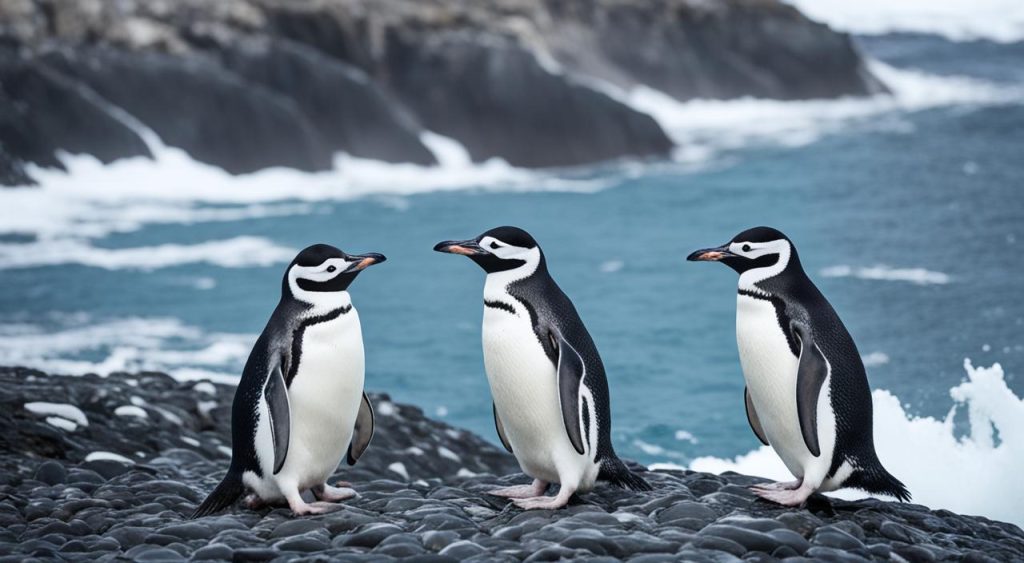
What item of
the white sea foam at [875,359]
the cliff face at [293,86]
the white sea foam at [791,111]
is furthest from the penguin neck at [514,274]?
the white sea foam at [791,111]

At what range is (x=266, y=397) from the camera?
5480 mm

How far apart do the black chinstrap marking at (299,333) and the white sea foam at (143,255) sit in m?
12.9

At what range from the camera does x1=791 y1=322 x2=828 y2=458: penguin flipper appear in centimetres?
536

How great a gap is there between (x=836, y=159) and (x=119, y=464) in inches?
822

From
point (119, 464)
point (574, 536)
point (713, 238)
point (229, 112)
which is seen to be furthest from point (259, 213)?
point (574, 536)

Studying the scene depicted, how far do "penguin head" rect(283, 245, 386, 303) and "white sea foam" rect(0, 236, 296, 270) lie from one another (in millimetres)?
12829

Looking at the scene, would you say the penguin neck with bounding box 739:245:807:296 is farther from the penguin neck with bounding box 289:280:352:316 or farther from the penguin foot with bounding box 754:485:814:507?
the penguin neck with bounding box 289:280:352:316

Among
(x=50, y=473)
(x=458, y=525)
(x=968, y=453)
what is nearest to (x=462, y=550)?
(x=458, y=525)

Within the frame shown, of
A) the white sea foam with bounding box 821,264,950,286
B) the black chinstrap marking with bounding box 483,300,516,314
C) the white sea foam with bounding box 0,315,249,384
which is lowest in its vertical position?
the white sea foam with bounding box 0,315,249,384

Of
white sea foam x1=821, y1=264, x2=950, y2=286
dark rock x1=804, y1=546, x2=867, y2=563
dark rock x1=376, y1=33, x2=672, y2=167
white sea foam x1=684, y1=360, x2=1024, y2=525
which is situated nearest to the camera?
dark rock x1=804, y1=546, x2=867, y2=563

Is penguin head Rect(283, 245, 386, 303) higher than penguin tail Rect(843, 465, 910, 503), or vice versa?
penguin head Rect(283, 245, 386, 303)

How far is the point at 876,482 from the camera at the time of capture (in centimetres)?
555

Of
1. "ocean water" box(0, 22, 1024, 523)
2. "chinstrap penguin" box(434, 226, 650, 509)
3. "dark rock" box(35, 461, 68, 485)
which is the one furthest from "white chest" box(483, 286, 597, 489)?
"ocean water" box(0, 22, 1024, 523)

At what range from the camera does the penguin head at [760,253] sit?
5.57 m
